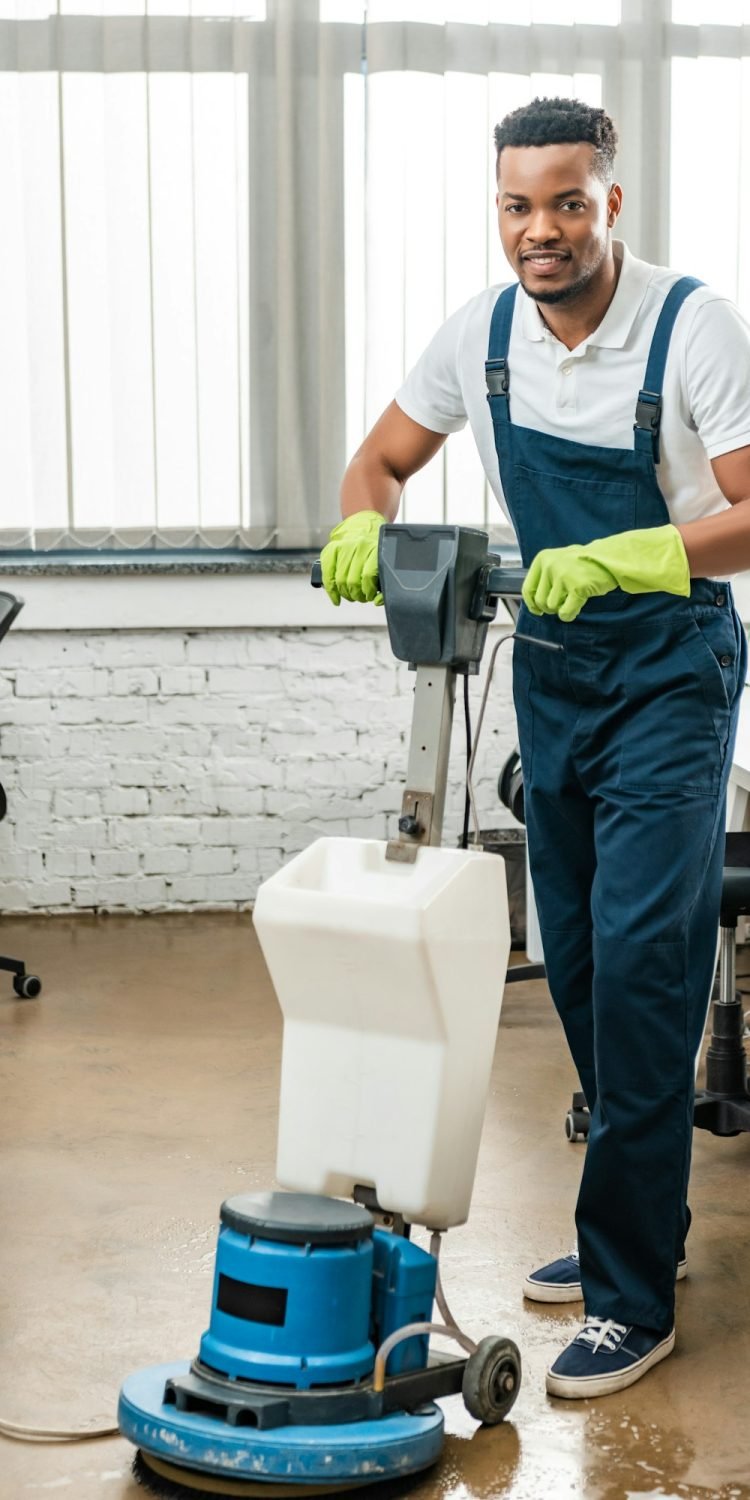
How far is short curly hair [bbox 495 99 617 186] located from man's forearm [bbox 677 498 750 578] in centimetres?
47

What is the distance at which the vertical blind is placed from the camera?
464 centimetres

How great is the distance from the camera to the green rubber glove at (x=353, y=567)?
2061 mm

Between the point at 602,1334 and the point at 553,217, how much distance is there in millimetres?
1420

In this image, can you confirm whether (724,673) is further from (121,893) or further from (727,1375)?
(121,893)

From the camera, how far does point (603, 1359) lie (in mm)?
2186

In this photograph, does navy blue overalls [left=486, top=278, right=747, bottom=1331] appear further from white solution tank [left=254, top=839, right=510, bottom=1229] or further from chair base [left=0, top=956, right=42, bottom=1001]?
chair base [left=0, top=956, right=42, bottom=1001]

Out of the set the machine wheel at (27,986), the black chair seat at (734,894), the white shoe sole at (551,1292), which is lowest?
the machine wheel at (27,986)

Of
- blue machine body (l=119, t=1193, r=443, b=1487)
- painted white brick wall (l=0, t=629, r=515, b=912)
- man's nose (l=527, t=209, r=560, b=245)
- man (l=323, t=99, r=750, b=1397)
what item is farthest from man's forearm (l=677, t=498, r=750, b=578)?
painted white brick wall (l=0, t=629, r=515, b=912)

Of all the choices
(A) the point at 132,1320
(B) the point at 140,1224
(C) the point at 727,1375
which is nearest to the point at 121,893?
(B) the point at 140,1224

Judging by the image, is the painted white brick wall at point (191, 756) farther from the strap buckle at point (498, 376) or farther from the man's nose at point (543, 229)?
the man's nose at point (543, 229)

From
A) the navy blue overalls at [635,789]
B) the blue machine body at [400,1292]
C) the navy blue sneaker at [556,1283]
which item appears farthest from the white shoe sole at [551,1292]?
the blue machine body at [400,1292]

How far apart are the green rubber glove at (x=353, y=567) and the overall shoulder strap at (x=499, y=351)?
272 millimetres

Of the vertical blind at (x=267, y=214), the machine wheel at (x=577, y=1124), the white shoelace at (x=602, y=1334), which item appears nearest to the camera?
the white shoelace at (x=602, y=1334)

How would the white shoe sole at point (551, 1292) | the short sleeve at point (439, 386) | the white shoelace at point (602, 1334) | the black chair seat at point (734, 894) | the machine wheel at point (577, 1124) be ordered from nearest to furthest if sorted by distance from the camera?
1. the white shoelace at point (602, 1334)
2. the short sleeve at point (439, 386)
3. the white shoe sole at point (551, 1292)
4. the black chair seat at point (734, 894)
5. the machine wheel at point (577, 1124)
